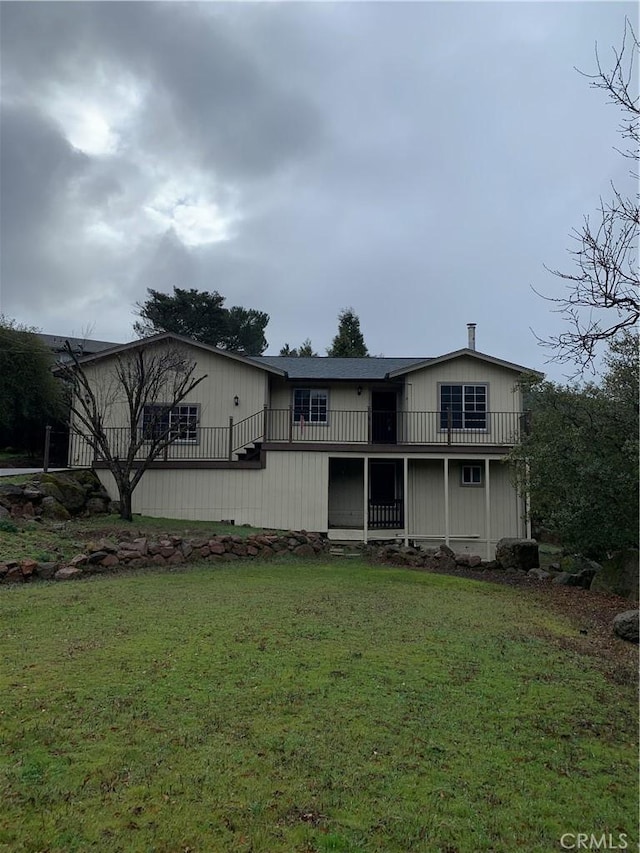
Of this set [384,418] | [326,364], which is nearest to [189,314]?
[326,364]

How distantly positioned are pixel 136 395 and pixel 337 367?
724cm

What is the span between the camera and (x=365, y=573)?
37.8ft

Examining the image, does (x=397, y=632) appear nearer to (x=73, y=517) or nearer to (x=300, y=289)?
(x=73, y=517)

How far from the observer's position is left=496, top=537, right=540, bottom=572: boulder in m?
14.0

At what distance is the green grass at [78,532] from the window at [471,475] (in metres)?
7.14

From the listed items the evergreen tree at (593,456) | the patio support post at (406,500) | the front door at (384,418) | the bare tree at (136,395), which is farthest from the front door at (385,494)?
the bare tree at (136,395)

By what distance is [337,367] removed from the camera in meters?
20.4

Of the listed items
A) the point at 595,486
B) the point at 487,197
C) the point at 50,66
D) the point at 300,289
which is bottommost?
the point at 595,486

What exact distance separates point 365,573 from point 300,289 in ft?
85.6

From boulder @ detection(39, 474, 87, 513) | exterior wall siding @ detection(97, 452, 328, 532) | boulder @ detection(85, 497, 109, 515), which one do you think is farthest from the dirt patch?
boulder @ detection(39, 474, 87, 513)

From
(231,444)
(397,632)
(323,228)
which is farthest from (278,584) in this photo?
(323,228)

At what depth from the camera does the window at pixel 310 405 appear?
63.4 feet

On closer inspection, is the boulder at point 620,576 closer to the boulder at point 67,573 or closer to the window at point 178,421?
the boulder at point 67,573
